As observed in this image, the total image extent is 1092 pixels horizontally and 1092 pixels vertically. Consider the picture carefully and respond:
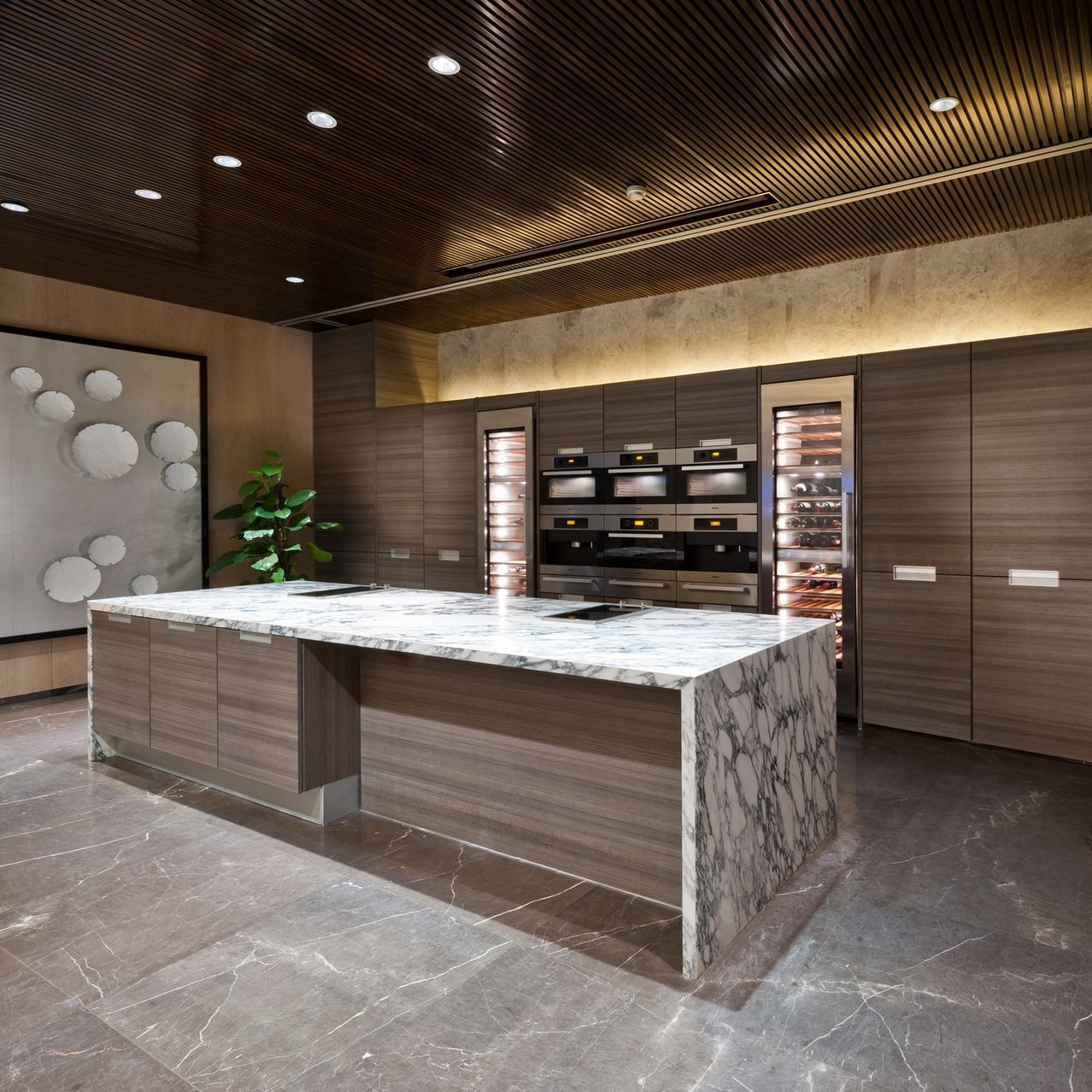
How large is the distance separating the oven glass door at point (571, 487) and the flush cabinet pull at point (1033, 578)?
105 inches

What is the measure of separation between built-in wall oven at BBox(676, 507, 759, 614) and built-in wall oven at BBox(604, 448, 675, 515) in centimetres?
21

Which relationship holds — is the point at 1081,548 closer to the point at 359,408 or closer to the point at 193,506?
the point at 359,408

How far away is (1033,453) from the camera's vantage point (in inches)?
167

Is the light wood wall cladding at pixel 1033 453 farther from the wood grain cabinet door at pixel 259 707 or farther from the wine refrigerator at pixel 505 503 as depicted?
the wood grain cabinet door at pixel 259 707

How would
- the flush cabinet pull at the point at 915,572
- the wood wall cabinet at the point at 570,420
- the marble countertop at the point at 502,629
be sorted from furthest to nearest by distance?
the wood wall cabinet at the point at 570,420 → the flush cabinet pull at the point at 915,572 → the marble countertop at the point at 502,629

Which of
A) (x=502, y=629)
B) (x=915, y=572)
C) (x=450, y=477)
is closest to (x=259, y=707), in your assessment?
(x=502, y=629)

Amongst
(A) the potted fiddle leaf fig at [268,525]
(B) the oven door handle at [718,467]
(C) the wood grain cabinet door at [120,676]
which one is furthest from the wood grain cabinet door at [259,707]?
(B) the oven door handle at [718,467]

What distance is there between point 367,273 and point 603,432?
6.48 feet

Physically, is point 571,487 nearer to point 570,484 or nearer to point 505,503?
point 570,484

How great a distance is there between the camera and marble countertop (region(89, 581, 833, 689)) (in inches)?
92.4

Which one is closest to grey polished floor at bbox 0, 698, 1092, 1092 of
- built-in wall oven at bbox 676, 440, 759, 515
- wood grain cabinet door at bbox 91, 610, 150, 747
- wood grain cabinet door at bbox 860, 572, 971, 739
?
wood grain cabinet door at bbox 91, 610, 150, 747

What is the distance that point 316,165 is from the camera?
3.88 metres

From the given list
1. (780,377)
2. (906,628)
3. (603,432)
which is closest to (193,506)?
(603,432)

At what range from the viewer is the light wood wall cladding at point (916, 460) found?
14.6ft
